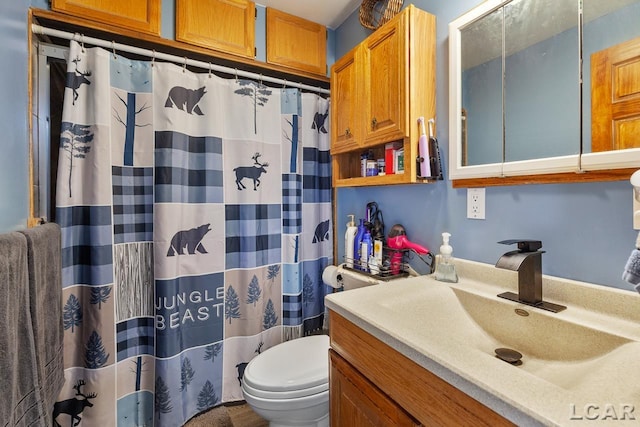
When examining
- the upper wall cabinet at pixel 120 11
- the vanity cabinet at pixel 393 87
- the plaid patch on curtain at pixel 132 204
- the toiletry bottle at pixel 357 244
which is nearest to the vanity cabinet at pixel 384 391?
the toiletry bottle at pixel 357 244

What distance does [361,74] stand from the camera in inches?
57.9

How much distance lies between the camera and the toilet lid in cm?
117

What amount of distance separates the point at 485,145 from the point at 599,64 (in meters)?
0.37

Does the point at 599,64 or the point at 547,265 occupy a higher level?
the point at 599,64

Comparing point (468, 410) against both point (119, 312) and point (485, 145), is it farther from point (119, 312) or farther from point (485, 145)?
point (119, 312)

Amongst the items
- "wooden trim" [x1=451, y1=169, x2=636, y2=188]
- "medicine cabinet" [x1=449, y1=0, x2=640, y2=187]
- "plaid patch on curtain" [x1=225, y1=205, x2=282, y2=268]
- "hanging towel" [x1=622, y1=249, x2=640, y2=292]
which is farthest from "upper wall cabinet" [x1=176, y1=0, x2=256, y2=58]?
"hanging towel" [x1=622, y1=249, x2=640, y2=292]

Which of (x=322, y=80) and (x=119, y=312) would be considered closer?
(x=119, y=312)

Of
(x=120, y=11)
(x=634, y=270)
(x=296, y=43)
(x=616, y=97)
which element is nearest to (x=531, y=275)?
(x=634, y=270)

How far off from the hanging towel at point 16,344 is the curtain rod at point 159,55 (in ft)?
3.50

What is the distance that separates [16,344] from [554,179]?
1512 mm

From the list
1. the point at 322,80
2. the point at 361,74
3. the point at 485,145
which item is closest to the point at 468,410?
the point at 485,145

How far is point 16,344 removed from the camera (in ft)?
2.17

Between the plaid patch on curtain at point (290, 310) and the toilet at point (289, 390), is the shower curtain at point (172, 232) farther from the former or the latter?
the toilet at point (289, 390)

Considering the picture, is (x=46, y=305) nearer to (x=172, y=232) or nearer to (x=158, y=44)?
(x=172, y=232)
